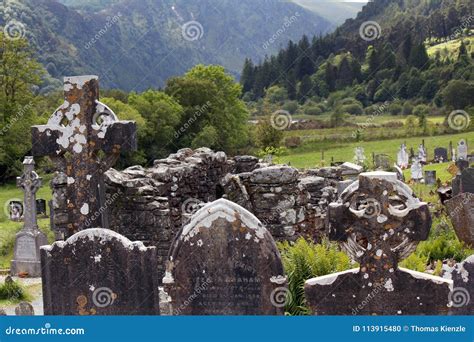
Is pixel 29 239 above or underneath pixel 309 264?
above

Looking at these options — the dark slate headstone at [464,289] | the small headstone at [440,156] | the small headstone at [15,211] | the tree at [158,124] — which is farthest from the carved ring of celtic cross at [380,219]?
the tree at [158,124]

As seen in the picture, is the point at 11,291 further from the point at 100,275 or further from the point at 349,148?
the point at 349,148

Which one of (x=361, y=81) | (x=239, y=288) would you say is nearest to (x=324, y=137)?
(x=361, y=81)

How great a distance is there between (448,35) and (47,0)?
9745 centimetres

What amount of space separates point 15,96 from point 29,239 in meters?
32.9

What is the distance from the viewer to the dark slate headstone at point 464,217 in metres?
15.9

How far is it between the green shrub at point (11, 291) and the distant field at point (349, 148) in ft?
93.6

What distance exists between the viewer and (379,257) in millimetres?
8414

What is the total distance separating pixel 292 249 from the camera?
10.9 metres

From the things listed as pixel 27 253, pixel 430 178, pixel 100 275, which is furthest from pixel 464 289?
pixel 430 178

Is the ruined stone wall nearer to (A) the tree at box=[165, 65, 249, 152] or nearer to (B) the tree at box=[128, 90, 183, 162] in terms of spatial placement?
(B) the tree at box=[128, 90, 183, 162]

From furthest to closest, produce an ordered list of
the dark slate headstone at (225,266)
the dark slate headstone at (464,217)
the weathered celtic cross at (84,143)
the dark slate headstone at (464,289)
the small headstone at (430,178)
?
1. the small headstone at (430,178)
2. the dark slate headstone at (464,217)
3. the weathered celtic cross at (84,143)
4. the dark slate headstone at (225,266)
5. the dark slate headstone at (464,289)

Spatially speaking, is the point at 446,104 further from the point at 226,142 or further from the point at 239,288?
the point at 239,288

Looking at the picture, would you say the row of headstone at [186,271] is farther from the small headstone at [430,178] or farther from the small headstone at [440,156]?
the small headstone at [440,156]
